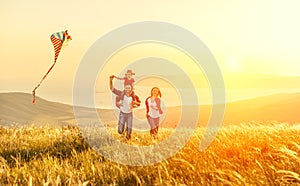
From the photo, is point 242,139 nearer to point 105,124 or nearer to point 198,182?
point 198,182

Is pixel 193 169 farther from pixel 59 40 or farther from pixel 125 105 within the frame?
pixel 125 105

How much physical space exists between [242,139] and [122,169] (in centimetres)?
323

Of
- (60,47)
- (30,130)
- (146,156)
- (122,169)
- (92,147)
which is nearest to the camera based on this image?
(122,169)

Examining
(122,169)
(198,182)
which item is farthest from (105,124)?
(198,182)

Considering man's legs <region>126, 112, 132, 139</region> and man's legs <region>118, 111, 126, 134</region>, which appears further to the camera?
man's legs <region>118, 111, 126, 134</region>

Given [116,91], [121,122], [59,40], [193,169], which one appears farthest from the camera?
[116,91]

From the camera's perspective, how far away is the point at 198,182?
5121 millimetres

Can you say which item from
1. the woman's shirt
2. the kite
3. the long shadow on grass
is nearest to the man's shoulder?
the woman's shirt

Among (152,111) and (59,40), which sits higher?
(59,40)

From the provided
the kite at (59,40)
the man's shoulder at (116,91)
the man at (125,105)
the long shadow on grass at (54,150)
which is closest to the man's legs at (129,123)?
the man at (125,105)

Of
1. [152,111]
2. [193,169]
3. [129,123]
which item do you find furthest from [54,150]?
[193,169]

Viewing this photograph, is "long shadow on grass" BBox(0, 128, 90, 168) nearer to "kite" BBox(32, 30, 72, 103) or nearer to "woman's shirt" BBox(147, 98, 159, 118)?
"kite" BBox(32, 30, 72, 103)

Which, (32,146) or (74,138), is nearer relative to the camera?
(32,146)

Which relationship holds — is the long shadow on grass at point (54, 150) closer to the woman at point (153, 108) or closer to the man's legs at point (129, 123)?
the man's legs at point (129, 123)
